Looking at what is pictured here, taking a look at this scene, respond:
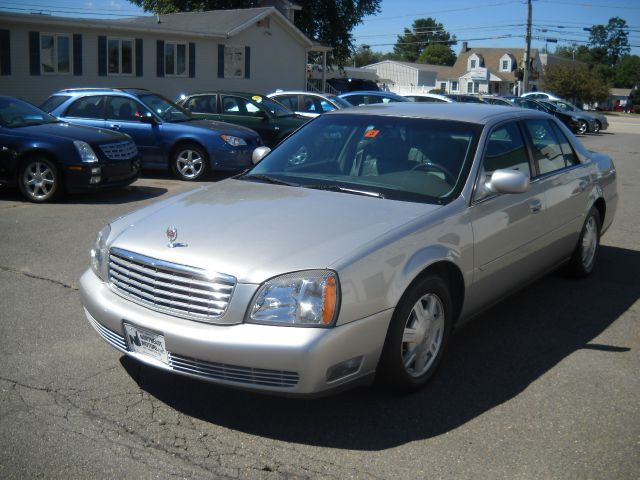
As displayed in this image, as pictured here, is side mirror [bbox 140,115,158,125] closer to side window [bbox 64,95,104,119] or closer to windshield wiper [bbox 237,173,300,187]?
side window [bbox 64,95,104,119]

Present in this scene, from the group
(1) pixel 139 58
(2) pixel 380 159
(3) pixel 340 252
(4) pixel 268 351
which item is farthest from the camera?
(1) pixel 139 58

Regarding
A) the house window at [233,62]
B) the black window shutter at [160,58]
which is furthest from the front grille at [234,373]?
the house window at [233,62]

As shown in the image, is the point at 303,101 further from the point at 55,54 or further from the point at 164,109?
the point at 55,54

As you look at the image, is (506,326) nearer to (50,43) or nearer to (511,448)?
(511,448)

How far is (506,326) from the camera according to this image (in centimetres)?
566

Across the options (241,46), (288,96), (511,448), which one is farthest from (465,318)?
(241,46)

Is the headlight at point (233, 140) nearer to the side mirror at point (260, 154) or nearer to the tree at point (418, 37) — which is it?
the side mirror at point (260, 154)

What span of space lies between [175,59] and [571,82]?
131ft

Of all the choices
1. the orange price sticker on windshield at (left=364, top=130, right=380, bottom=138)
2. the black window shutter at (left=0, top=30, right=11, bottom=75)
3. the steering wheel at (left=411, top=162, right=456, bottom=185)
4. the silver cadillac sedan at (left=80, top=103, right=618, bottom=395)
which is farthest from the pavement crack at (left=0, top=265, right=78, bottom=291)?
the black window shutter at (left=0, top=30, right=11, bottom=75)

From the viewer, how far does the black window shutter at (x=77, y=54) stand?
78.1 ft

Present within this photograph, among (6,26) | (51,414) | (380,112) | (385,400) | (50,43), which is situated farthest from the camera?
(50,43)

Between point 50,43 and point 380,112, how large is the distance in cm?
2025

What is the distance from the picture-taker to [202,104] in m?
16.2

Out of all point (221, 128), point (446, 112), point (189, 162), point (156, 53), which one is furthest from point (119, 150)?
point (156, 53)
